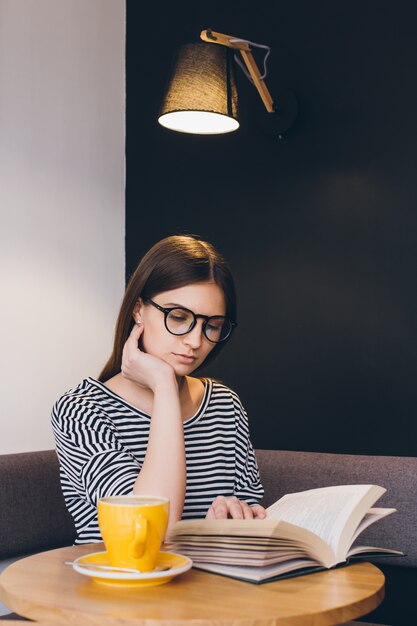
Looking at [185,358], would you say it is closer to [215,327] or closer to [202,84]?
[215,327]

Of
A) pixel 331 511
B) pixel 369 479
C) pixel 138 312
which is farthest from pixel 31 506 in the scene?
pixel 331 511

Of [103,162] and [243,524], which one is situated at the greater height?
[103,162]

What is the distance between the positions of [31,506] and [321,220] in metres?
1.36

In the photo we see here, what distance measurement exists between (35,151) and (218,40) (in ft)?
2.57

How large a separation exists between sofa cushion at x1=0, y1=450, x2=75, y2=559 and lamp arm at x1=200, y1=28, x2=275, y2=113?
1.30m

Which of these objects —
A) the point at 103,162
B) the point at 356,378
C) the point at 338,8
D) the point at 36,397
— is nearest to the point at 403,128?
the point at 338,8

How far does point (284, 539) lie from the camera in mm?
1002

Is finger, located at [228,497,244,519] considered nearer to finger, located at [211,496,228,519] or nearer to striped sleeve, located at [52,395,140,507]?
finger, located at [211,496,228,519]

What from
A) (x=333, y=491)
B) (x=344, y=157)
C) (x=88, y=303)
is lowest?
(x=333, y=491)

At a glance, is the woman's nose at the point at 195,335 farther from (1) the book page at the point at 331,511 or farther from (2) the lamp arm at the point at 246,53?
(2) the lamp arm at the point at 246,53

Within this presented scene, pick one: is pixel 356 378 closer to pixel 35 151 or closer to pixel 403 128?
pixel 403 128

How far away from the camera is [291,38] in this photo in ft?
9.07

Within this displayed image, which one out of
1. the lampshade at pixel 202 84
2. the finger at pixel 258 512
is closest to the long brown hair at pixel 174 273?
the finger at pixel 258 512

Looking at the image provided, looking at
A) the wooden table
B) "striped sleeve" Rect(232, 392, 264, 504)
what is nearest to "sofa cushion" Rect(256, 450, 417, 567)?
"striped sleeve" Rect(232, 392, 264, 504)
